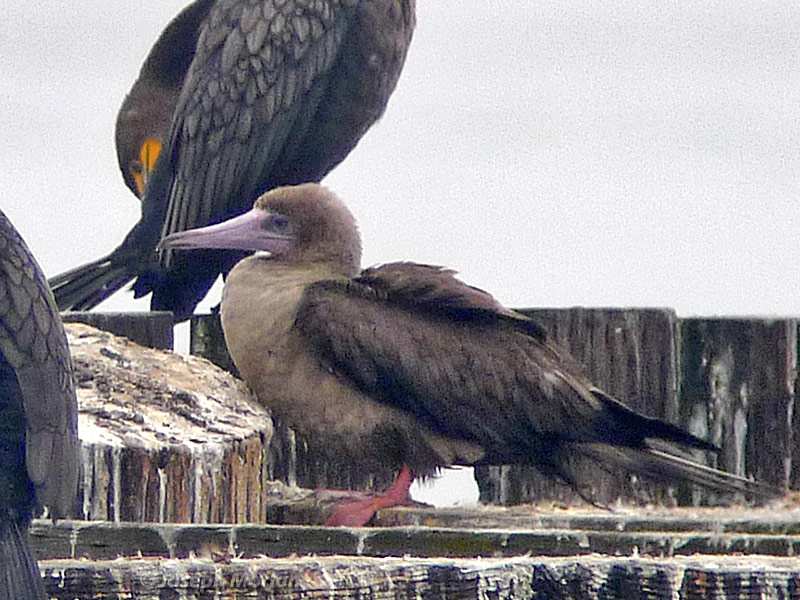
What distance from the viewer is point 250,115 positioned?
6.96 m

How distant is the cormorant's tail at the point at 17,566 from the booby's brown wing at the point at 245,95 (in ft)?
11.3

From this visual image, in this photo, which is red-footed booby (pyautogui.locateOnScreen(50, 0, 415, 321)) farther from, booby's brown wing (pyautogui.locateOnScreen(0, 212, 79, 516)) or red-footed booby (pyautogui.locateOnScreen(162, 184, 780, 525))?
booby's brown wing (pyautogui.locateOnScreen(0, 212, 79, 516))

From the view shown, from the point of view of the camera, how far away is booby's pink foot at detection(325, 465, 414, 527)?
4961mm

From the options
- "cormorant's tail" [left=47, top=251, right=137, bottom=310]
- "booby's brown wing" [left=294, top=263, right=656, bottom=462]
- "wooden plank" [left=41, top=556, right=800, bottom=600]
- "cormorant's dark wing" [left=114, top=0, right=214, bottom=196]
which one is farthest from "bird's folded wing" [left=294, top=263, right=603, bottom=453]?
"wooden plank" [left=41, top=556, right=800, bottom=600]

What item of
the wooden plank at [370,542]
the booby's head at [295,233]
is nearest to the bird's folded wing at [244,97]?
the booby's head at [295,233]

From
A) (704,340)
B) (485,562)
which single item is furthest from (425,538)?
(704,340)

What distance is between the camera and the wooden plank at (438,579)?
2.66 meters

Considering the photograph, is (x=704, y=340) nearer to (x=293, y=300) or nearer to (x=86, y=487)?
(x=293, y=300)

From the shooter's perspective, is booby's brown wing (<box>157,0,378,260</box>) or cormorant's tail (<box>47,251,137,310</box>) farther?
booby's brown wing (<box>157,0,378,260</box>)

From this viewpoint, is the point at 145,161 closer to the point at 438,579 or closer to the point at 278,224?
the point at 278,224

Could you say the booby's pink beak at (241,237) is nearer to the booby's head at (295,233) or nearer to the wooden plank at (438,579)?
the booby's head at (295,233)

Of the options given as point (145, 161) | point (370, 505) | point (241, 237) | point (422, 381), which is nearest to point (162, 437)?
point (370, 505)

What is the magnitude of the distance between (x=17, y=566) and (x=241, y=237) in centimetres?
288

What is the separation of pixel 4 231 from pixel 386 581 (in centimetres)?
157
